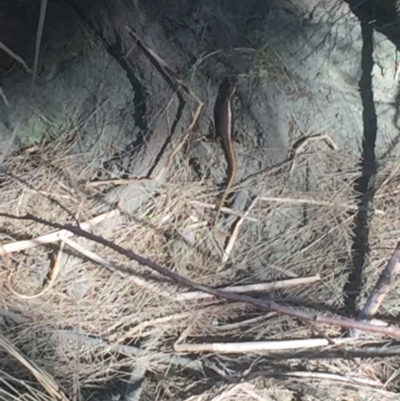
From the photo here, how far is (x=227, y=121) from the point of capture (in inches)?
136

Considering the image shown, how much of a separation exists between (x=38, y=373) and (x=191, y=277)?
84cm

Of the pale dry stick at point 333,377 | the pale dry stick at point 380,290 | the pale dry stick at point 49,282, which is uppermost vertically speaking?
the pale dry stick at point 49,282

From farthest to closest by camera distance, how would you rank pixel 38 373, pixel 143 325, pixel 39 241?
pixel 39 241
pixel 143 325
pixel 38 373

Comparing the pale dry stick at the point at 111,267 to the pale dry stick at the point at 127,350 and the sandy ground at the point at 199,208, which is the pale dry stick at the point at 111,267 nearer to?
the sandy ground at the point at 199,208

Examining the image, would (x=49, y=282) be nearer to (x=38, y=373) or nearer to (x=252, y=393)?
(x=38, y=373)

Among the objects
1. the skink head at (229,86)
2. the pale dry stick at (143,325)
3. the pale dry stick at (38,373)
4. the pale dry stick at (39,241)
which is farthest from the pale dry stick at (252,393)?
the skink head at (229,86)

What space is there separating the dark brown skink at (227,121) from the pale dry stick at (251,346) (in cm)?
75

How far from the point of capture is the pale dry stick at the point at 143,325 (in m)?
3.06

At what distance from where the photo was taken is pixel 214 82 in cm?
353

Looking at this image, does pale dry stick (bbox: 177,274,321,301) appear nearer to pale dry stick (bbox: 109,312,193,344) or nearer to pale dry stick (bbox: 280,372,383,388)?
pale dry stick (bbox: 109,312,193,344)

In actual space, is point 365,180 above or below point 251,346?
above

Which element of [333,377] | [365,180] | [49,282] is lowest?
[333,377]

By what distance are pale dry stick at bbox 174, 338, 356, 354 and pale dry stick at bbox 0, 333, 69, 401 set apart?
0.55 metres

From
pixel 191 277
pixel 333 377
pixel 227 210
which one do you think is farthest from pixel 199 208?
pixel 333 377
